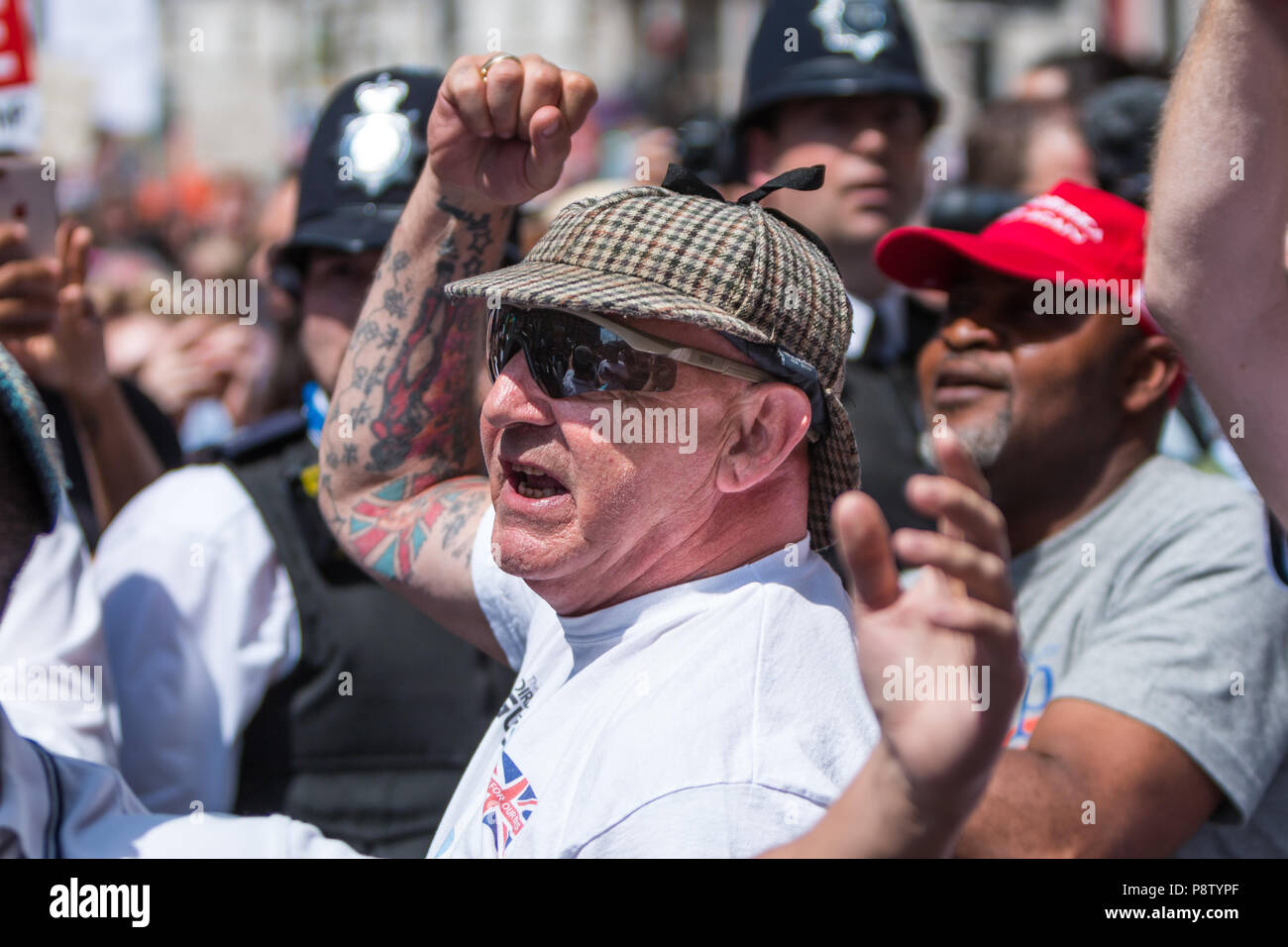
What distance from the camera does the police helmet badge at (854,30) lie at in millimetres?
4246

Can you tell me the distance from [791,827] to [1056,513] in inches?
58.7

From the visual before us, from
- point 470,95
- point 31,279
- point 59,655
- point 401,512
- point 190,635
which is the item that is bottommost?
point 190,635

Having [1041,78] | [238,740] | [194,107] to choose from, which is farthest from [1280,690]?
[194,107]

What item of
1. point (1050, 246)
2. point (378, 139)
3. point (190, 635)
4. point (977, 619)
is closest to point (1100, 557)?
point (1050, 246)

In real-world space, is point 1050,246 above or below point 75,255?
above

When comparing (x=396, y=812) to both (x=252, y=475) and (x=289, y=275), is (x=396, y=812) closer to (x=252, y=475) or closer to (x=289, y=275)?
(x=252, y=475)

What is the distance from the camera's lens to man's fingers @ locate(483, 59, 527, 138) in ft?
6.82

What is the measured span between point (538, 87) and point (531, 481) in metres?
0.61

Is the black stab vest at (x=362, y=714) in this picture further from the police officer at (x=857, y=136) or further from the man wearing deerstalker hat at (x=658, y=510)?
the police officer at (x=857, y=136)

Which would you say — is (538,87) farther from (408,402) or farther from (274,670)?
(274,670)

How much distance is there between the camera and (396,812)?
9.56 ft

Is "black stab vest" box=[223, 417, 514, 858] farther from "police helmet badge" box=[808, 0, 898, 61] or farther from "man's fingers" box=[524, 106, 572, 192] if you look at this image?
"police helmet badge" box=[808, 0, 898, 61]

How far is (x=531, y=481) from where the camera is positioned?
1935 millimetres

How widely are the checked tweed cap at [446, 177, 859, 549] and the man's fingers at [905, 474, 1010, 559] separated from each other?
0.53 metres
